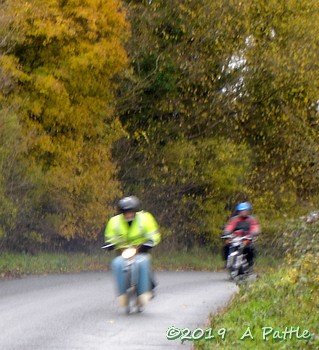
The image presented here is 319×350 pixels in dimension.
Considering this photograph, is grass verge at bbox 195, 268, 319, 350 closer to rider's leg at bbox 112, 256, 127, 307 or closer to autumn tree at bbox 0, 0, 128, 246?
rider's leg at bbox 112, 256, 127, 307

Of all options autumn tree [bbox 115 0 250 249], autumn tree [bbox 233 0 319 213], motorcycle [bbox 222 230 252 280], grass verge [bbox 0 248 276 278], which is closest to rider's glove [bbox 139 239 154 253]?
motorcycle [bbox 222 230 252 280]

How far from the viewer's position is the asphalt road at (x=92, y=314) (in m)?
12.6

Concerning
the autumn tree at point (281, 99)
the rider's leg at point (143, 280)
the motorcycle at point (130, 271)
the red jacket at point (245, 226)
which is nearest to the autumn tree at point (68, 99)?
the autumn tree at point (281, 99)

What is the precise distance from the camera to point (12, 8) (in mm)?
25125

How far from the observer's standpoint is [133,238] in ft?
50.3

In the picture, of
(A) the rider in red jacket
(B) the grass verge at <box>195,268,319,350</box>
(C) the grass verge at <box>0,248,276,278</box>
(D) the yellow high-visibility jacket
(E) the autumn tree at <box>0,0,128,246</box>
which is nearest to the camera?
(B) the grass verge at <box>195,268,319,350</box>

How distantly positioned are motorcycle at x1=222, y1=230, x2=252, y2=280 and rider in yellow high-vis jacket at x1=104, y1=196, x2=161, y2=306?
282 inches

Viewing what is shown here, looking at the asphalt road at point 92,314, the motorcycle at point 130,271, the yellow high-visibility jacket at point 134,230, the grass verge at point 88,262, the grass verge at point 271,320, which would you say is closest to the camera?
the grass verge at point 271,320

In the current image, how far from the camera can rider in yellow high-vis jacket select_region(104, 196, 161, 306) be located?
1520 cm

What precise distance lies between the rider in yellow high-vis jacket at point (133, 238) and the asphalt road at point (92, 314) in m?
0.41

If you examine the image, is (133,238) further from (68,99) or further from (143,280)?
(68,99)

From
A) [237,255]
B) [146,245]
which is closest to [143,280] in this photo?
[146,245]

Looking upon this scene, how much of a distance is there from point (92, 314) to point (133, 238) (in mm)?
1368

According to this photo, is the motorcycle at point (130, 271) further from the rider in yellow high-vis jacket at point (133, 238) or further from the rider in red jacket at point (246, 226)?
the rider in red jacket at point (246, 226)
